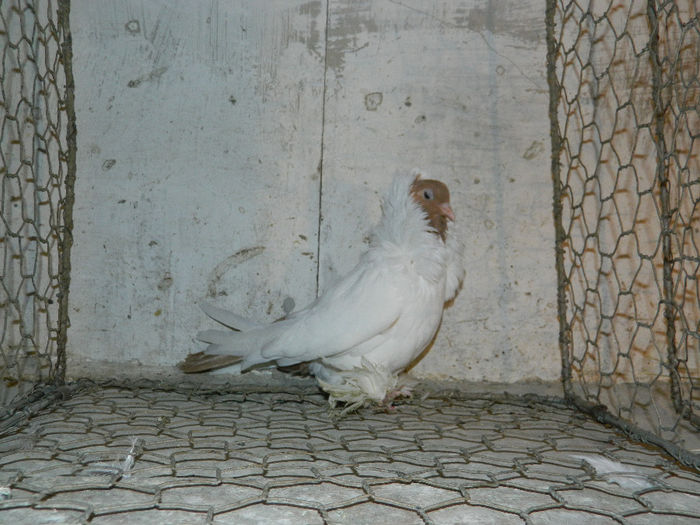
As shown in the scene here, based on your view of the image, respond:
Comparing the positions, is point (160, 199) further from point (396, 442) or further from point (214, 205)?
point (396, 442)

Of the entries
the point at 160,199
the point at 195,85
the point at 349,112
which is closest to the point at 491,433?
the point at 349,112

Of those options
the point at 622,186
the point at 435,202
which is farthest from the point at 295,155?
the point at 622,186

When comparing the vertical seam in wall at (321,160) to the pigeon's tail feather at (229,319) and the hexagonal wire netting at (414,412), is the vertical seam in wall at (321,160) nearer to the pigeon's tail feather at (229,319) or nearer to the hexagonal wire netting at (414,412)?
the pigeon's tail feather at (229,319)

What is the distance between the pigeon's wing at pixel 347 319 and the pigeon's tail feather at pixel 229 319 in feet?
0.66

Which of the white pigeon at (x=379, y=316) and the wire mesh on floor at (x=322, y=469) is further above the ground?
the white pigeon at (x=379, y=316)

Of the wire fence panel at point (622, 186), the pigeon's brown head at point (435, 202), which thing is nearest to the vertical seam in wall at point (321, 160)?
the pigeon's brown head at point (435, 202)

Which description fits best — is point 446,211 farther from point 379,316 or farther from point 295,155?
point 295,155

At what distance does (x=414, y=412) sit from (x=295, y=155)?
3.48 feet

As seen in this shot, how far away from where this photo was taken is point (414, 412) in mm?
1952

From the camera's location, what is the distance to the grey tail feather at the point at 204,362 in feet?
7.05

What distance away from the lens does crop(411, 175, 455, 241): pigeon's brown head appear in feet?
6.86

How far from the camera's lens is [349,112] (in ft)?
7.86

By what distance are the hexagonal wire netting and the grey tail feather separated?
92mm

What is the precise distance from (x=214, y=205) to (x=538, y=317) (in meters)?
1.31
